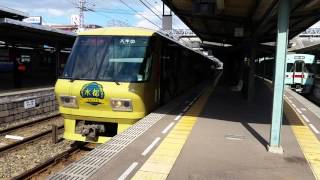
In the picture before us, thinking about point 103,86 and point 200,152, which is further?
point 103,86

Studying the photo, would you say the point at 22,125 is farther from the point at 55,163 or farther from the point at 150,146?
the point at 150,146

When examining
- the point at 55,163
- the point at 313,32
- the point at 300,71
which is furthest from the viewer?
the point at 313,32

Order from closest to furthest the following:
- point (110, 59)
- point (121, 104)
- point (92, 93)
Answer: point (121, 104) → point (92, 93) → point (110, 59)

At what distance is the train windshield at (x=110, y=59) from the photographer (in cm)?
965

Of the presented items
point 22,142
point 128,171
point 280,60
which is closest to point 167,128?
point 280,60

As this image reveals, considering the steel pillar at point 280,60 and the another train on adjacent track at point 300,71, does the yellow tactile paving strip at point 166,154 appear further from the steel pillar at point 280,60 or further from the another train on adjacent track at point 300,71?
the another train on adjacent track at point 300,71

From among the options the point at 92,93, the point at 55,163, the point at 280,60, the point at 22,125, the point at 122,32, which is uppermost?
the point at 122,32

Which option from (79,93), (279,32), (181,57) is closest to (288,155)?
(279,32)

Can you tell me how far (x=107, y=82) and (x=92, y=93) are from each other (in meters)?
0.44

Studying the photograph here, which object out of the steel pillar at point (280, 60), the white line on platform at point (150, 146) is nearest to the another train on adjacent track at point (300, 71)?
the steel pillar at point (280, 60)

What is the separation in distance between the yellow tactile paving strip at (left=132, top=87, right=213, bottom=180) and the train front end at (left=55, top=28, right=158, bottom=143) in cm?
122

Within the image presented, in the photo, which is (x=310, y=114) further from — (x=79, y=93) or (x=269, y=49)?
(x=269, y=49)

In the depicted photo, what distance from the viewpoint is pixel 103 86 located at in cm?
938

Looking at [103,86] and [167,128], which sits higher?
[103,86]
